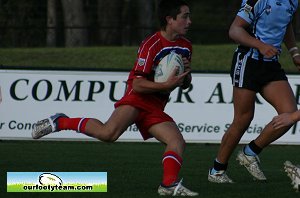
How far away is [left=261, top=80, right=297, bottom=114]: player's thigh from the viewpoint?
9.84m

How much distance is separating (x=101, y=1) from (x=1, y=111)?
9.71 metres

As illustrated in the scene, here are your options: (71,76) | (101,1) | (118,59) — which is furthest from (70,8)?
(71,76)

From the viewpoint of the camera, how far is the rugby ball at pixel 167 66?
9062 mm

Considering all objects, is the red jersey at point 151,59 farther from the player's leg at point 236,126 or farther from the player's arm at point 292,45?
the player's arm at point 292,45

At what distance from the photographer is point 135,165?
1212cm

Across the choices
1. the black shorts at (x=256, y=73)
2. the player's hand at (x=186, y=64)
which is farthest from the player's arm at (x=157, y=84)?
the black shorts at (x=256, y=73)

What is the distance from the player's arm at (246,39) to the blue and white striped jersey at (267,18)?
0.22 ft

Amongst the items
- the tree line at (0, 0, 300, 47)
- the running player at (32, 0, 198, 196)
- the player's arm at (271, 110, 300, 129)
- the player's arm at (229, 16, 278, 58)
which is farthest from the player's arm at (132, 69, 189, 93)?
the tree line at (0, 0, 300, 47)

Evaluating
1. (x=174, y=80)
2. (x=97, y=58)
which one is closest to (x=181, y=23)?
(x=174, y=80)

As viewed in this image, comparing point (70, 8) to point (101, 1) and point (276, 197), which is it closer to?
point (101, 1)

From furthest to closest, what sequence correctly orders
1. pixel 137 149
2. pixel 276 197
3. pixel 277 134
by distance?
pixel 137 149
pixel 277 134
pixel 276 197

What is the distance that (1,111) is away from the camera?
1638cm

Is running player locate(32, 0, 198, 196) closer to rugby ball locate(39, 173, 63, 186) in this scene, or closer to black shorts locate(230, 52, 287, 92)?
rugby ball locate(39, 173, 63, 186)

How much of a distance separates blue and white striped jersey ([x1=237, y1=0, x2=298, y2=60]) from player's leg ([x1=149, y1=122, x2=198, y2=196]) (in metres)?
1.43
